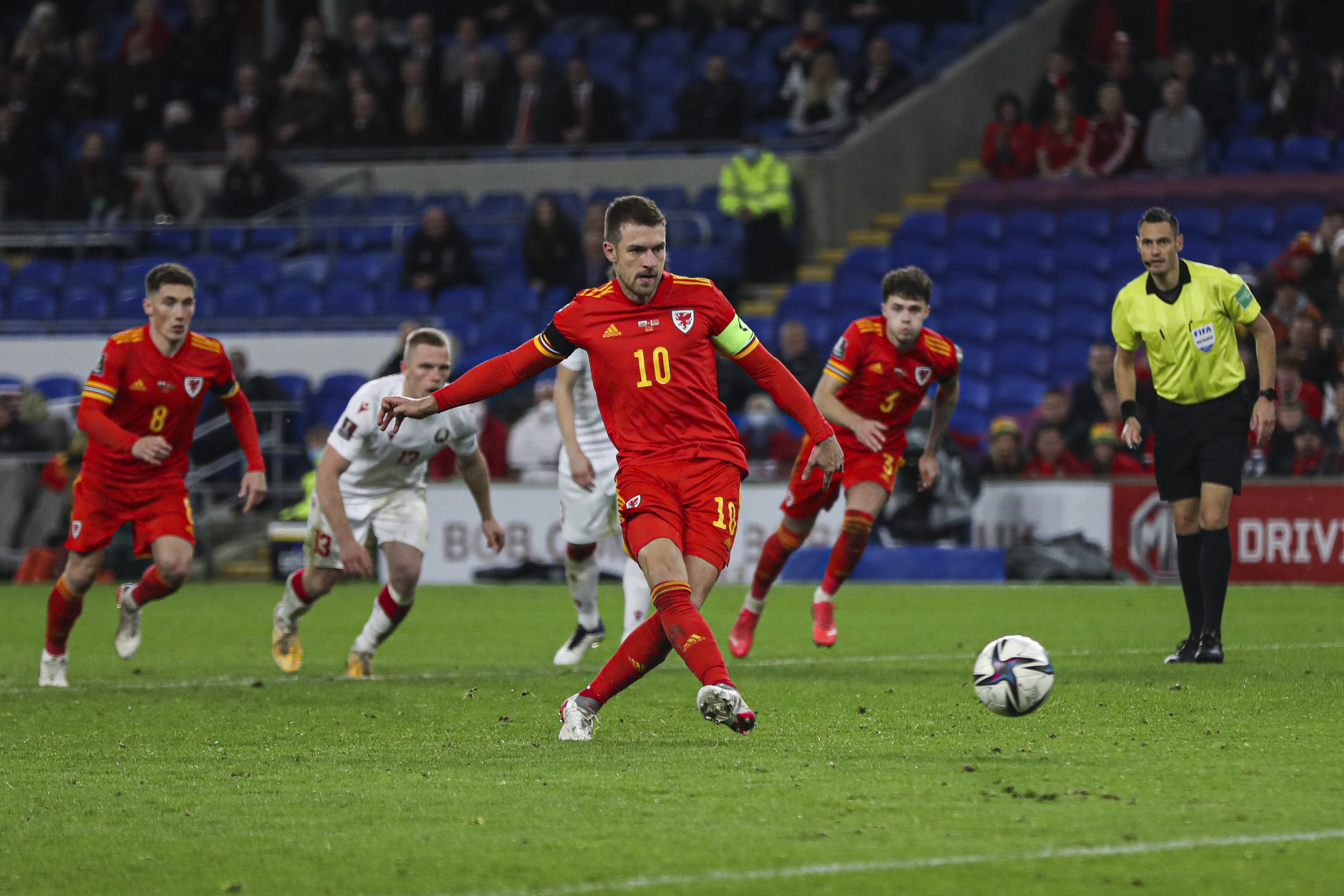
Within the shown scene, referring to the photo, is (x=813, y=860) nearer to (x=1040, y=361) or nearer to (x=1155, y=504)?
(x=1155, y=504)

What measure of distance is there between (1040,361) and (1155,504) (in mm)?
3914

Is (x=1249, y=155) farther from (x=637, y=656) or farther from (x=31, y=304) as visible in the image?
(x=637, y=656)

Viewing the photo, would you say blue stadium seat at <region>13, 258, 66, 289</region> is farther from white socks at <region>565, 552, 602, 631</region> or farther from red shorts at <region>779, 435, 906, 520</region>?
red shorts at <region>779, 435, 906, 520</region>

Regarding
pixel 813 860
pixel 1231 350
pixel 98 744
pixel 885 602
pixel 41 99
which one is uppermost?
pixel 41 99

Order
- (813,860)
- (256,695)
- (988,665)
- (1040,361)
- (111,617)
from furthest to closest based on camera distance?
(1040,361)
(111,617)
(256,695)
(988,665)
(813,860)

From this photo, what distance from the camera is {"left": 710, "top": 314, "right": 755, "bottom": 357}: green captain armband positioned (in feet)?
24.7

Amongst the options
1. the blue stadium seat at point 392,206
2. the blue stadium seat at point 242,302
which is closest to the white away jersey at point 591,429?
the blue stadium seat at point 242,302

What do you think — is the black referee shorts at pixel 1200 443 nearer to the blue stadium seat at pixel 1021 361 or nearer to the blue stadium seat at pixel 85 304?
the blue stadium seat at pixel 1021 361

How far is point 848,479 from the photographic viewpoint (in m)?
11.3

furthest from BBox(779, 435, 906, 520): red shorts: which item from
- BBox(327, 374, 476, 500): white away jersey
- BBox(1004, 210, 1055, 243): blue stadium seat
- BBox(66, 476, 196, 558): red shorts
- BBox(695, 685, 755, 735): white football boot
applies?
BBox(1004, 210, 1055, 243): blue stadium seat

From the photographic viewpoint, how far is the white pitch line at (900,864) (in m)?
4.80

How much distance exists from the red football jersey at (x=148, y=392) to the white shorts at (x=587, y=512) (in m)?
2.21

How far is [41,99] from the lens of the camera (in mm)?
27281

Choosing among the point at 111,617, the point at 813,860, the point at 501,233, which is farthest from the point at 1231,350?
the point at 501,233
